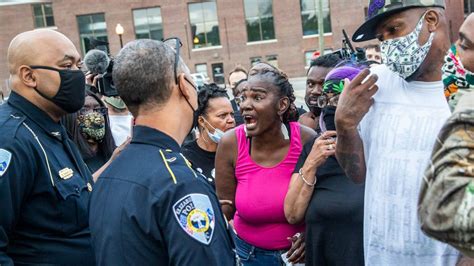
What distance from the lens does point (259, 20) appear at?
3700 centimetres

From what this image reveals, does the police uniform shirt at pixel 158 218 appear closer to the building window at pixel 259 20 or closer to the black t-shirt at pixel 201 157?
the black t-shirt at pixel 201 157

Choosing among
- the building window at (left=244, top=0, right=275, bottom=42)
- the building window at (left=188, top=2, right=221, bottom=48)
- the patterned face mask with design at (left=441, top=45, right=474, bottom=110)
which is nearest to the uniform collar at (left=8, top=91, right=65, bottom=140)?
the patterned face mask with design at (left=441, top=45, right=474, bottom=110)

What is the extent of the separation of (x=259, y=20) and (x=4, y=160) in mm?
36108

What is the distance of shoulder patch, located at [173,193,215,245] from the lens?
1597 mm

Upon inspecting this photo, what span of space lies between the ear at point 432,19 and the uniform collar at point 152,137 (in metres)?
1.25

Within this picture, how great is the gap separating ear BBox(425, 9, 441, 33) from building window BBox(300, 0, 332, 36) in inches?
1392

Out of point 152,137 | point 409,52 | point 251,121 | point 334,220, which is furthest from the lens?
point 251,121

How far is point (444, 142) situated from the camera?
3.55 ft

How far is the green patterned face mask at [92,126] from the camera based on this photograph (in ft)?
12.7

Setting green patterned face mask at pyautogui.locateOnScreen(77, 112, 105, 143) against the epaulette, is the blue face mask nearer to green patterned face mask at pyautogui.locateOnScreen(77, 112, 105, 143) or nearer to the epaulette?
green patterned face mask at pyautogui.locateOnScreen(77, 112, 105, 143)

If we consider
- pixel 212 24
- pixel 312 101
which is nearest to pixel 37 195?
pixel 312 101

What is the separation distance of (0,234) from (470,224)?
192 centimetres

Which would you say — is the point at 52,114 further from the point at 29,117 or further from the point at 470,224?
the point at 470,224

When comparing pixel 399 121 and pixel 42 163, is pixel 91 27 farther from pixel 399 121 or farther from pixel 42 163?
pixel 399 121
